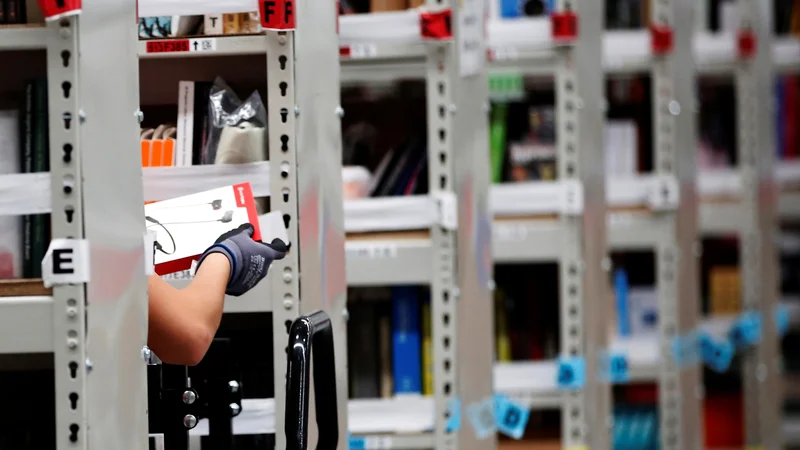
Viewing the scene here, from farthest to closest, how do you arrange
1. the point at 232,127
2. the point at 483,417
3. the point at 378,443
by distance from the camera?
the point at 483,417 < the point at 378,443 < the point at 232,127

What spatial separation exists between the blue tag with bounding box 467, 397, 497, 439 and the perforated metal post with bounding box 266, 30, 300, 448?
0.98 m

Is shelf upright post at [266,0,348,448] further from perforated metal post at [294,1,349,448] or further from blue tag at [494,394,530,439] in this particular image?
blue tag at [494,394,530,439]

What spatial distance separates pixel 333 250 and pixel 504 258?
147 centimetres

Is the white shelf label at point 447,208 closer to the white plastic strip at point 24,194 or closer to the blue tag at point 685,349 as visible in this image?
the white plastic strip at point 24,194

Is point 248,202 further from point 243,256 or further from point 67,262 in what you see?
point 67,262

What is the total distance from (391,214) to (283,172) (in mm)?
760

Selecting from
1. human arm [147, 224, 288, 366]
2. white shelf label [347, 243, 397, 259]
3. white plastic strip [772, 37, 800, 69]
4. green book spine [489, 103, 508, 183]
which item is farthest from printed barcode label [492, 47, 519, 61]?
white plastic strip [772, 37, 800, 69]

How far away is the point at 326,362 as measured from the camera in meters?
1.54

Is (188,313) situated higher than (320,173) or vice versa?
(320,173)

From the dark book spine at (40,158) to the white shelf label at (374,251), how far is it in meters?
1.27

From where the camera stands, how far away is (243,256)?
179cm

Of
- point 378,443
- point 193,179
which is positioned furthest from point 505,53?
point 193,179

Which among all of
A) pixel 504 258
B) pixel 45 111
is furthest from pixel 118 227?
pixel 504 258

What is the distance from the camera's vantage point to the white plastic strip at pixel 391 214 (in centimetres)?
274
